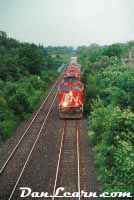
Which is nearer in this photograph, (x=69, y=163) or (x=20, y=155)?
(x=69, y=163)

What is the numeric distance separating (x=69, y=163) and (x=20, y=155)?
3290 mm

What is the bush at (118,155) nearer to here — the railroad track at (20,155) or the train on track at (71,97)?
the railroad track at (20,155)

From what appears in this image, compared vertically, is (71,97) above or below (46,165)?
above

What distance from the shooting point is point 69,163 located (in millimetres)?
21453

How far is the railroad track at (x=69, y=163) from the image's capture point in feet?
58.4

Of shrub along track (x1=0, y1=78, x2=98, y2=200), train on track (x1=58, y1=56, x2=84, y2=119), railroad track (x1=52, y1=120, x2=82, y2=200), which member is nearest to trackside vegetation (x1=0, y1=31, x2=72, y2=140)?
shrub along track (x1=0, y1=78, x2=98, y2=200)

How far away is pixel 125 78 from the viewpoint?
2795cm

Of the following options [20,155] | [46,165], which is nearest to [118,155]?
[46,165]

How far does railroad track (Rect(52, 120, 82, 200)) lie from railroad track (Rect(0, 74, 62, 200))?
1698mm

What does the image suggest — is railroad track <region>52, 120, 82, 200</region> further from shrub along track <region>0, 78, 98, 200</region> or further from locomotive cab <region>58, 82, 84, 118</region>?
locomotive cab <region>58, 82, 84, 118</region>

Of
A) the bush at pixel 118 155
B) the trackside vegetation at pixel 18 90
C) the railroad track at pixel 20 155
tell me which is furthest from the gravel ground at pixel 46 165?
the trackside vegetation at pixel 18 90

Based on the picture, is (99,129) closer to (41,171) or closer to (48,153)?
(48,153)

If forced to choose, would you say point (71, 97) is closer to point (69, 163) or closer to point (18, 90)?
point (18, 90)

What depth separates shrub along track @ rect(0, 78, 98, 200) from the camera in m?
17.8
